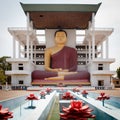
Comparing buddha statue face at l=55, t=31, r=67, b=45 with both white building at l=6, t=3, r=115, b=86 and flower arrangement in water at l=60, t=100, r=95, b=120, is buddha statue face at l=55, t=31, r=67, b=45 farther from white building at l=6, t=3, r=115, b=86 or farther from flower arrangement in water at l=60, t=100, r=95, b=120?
flower arrangement in water at l=60, t=100, r=95, b=120

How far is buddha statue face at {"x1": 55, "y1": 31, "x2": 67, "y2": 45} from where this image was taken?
5891 centimetres

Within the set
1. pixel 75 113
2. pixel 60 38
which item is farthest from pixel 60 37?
pixel 75 113

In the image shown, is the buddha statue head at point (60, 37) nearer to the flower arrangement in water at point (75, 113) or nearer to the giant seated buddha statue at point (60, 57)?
the giant seated buddha statue at point (60, 57)


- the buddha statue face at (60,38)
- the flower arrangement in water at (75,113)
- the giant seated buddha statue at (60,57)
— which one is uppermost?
the buddha statue face at (60,38)

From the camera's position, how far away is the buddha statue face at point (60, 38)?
58906mm

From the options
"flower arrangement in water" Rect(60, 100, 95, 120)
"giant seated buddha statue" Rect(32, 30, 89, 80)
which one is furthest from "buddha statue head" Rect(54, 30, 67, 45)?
"flower arrangement in water" Rect(60, 100, 95, 120)

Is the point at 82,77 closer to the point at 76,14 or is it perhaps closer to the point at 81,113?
the point at 76,14

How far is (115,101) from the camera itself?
1439 cm

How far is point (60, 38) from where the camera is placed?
59188 mm

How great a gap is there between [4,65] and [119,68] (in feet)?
101

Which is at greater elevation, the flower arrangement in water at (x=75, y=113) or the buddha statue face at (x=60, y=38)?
the buddha statue face at (x=60, y=38)

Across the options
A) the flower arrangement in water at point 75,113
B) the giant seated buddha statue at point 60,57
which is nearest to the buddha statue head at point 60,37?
the giant seated buddha statue at point 60,57

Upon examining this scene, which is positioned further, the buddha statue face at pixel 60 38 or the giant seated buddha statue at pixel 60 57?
the buddha statue face at pixel 60 38

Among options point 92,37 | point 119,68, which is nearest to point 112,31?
point 92,37
